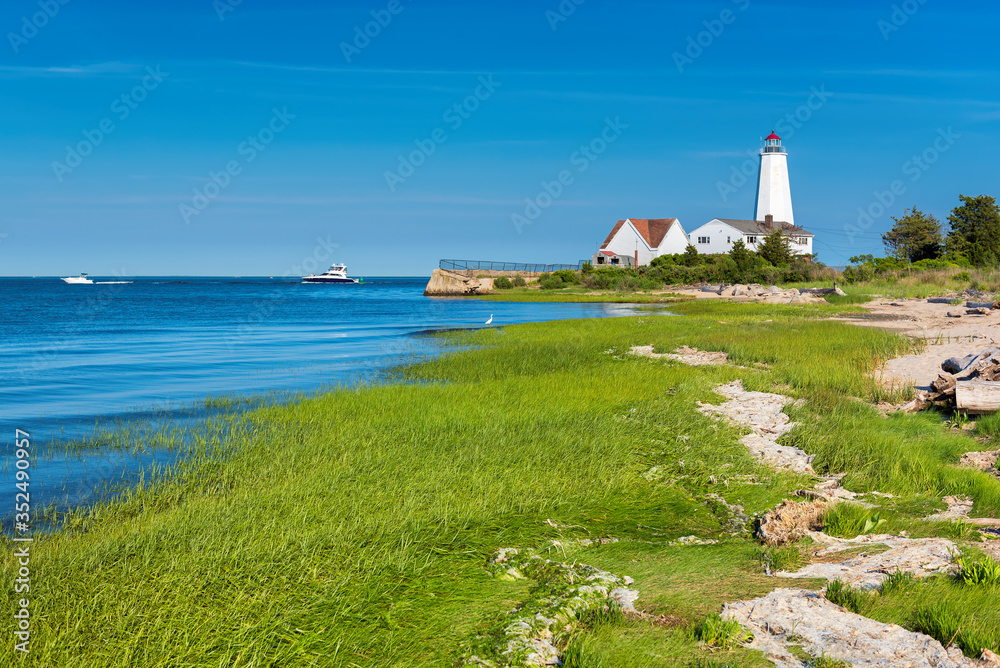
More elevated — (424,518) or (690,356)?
(690,356)

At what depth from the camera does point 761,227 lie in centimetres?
10512

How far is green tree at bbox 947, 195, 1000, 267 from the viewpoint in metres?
60.8

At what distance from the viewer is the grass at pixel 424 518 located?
196 inches

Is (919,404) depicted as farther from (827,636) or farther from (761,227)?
(761,227)

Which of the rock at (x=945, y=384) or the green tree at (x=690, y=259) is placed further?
the green tree at (x=690, y=259)

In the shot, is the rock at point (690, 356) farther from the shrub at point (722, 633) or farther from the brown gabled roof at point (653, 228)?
the brown gabled roof at point (653, 228)

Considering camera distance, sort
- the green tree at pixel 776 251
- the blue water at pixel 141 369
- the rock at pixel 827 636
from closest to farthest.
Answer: the rock at pixel 827 636, the blue water at pixel 141 369, the green tree at pixel 776 251

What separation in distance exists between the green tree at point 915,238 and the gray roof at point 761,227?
75.5 feet

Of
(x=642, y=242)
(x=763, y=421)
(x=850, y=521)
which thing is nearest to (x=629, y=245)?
(x=642, y=242)

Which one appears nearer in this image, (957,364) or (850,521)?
(850,521)

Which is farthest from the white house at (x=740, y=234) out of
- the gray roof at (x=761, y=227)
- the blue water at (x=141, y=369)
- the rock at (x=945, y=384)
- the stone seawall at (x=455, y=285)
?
the rock at (x=945, y=384)

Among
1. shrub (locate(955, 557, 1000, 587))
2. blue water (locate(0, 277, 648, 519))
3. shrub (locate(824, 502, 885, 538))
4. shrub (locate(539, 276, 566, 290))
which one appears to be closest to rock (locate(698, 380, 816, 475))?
shrub (locate(824, 502, 885, 538))

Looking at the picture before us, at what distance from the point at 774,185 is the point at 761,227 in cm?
829

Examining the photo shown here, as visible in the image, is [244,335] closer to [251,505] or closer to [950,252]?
[251,505]
